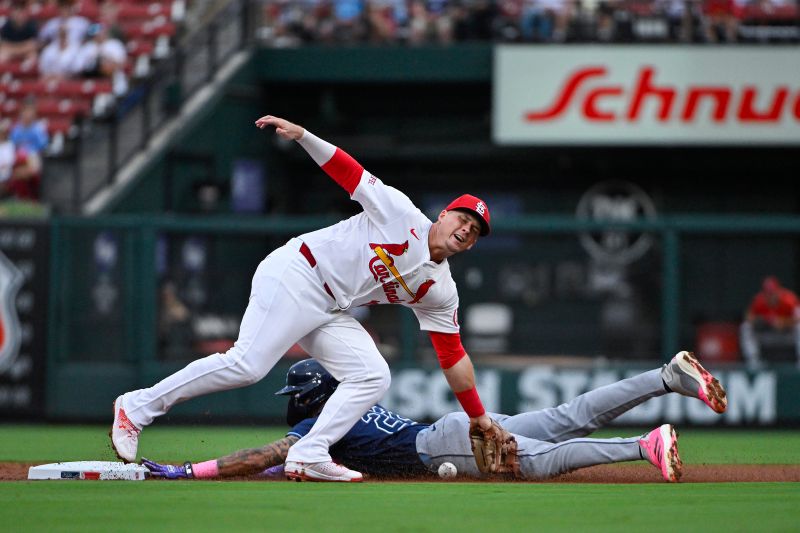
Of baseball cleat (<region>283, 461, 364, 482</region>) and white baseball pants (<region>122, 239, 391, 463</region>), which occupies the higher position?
white baseball pants (<region>122, 239, 391, 463</region>)

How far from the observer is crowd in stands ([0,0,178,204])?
1816 cm

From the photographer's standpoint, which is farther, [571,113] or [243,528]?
[571,113]

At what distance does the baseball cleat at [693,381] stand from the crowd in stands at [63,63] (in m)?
11.4

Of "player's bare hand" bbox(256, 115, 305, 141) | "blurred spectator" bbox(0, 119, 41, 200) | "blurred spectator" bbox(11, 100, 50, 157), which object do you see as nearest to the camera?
"player's bare hand" bbox(256, 115, 305, 141)

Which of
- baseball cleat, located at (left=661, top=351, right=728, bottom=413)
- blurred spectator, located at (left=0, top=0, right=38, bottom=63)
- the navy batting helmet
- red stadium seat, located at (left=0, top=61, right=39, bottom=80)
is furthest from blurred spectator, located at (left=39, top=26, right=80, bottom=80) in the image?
baseball cleat, located at (left=661, top=351, right=728, bottom=413)

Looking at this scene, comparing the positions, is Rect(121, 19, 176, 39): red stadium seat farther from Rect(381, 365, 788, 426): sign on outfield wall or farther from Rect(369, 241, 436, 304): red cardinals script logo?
Rect(369, 241, 436, 304): red cardinals script logo

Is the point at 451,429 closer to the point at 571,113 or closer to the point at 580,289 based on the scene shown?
the point at 580,289

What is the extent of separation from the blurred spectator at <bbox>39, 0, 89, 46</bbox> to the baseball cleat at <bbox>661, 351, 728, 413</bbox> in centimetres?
1425

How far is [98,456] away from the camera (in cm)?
959

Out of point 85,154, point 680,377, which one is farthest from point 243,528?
point 85,154

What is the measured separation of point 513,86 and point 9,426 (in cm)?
908

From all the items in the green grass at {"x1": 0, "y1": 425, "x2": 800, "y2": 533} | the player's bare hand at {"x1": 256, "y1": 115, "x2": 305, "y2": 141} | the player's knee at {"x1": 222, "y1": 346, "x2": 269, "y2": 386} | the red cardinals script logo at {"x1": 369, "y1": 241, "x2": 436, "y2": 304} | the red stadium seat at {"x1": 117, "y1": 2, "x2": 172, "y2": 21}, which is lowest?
the green grass at {"x1": 0, "y1": 425, "x2": 800, "y2": 533}

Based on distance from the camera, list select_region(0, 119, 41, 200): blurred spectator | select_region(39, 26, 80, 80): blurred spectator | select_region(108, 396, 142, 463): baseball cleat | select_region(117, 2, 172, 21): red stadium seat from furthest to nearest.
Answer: select_region(117, 2, 172, 21): red stadium seat < select_region(39, 26, 80, 80): blurred spectator < select_region(0, 119, 41, 200): blurred spectator < select_region(108, 396, 142, 463): baseball cleat

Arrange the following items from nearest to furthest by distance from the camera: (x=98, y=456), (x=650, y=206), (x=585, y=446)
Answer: (x=585, y=446), (x=98, y=456), (x=650, y=206)
